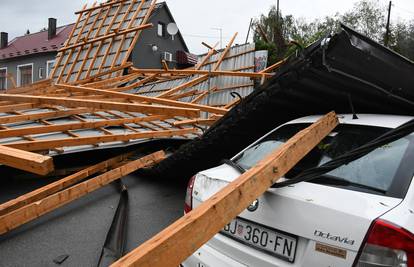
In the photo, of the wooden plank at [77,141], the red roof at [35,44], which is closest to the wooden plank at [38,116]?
the wooden plank at [77,141]

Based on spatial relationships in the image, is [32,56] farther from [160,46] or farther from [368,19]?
[368,19]

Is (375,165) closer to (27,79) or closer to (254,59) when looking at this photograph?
(254,59)

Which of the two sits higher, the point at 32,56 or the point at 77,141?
the point at 32,56

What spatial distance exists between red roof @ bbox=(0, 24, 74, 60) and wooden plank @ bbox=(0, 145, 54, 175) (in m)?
25.3

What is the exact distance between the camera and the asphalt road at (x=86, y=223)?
3.69 metres

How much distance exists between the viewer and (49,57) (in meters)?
26.7

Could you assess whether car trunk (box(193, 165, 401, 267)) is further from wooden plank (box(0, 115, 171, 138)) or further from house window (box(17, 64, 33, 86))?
house window (box(17, 64, 33, 86))

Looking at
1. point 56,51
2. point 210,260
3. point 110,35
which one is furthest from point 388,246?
point 56,51

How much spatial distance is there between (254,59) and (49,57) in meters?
20.7

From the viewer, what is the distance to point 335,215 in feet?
6.61

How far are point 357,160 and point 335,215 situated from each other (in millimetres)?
641

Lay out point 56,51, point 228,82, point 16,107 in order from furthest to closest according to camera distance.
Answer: point 56,51
point 228,82
point 16,107

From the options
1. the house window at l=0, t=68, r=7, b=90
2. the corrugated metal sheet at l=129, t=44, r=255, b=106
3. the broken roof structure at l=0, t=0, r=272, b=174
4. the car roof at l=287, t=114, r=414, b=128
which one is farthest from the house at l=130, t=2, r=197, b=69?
the car roof at l=287, t=114, r=414, b=128

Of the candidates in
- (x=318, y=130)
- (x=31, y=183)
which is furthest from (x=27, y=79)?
(x=318, y=130)
